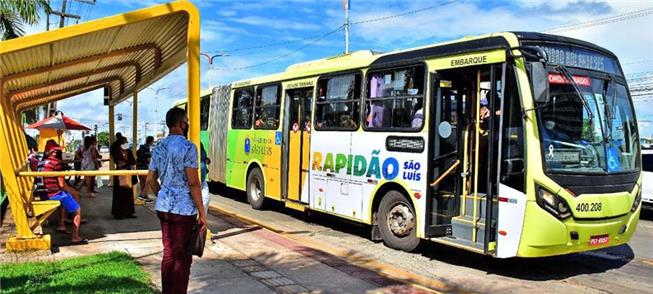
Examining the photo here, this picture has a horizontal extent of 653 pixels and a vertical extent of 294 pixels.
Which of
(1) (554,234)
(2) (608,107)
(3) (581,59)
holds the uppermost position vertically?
(3) (581,59)

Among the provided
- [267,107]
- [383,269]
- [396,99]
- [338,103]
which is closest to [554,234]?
[383,269]

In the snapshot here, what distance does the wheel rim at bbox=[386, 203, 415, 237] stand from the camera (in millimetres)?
8500

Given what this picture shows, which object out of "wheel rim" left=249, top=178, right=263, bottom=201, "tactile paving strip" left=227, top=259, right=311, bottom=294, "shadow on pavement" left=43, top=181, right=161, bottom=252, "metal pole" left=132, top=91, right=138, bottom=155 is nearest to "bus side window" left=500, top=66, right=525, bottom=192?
"tactile paving strip" left=227, top=259, right=311, bottom=294

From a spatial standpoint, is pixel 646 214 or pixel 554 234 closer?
pixel 554 234

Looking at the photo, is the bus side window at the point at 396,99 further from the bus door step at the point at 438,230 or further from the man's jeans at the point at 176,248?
the man's jeans at the point at 176,248

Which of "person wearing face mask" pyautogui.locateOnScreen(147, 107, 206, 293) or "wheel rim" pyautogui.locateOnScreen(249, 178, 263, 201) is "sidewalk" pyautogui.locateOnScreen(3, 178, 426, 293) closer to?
"person wearing face mask" pyautogui.locateOnScreen(147, 107, 206, 293)

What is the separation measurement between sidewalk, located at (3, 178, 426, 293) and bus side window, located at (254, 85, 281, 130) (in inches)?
127

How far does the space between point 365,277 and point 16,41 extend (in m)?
4.81

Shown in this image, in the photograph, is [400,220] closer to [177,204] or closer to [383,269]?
[383,269]

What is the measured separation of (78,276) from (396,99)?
5.10m

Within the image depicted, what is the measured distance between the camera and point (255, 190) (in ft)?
44.9

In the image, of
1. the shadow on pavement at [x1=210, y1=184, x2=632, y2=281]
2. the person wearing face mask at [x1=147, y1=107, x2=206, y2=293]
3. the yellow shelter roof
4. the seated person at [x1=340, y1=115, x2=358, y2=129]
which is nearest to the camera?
the person wearing face mask at [x1=147, y1=107, x2=206, y2=293]

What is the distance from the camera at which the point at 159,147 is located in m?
4.93

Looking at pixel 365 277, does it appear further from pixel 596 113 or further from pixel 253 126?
pixel 253 126
